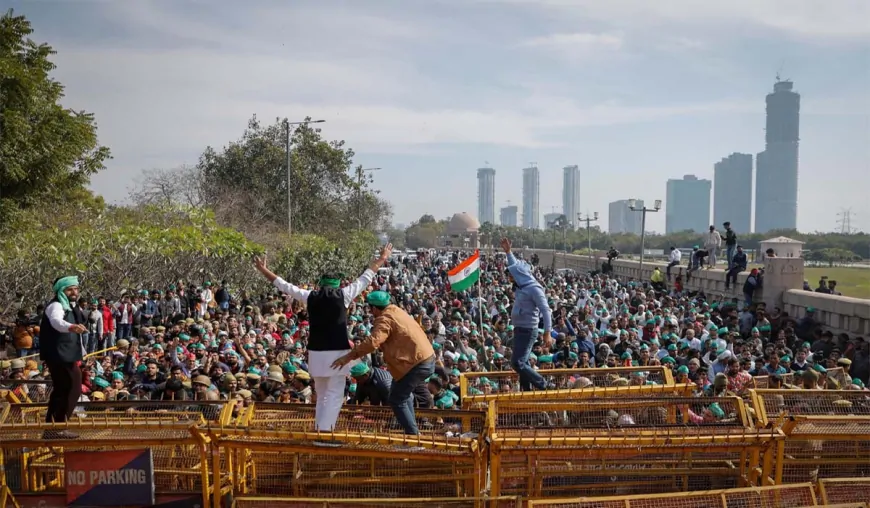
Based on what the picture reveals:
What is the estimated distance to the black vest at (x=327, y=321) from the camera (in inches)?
267

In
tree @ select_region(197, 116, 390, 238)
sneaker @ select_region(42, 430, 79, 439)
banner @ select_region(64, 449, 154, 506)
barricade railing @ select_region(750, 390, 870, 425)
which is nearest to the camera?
banner @ select_region(64, 449, 154, 506)

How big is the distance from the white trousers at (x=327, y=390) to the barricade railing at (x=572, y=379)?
2.09 m

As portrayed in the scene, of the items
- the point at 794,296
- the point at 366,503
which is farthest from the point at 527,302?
the point at 794,296

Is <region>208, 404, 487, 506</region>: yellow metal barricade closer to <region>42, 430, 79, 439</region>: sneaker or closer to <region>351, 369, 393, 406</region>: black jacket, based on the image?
<region>42, 430, 79, 439</region>: sneaker

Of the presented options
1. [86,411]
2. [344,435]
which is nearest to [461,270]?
[86,411]

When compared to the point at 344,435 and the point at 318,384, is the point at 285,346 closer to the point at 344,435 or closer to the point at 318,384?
the point at 318,384

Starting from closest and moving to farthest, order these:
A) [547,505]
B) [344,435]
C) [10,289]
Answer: [547,505] < [344,435] < [10,289]

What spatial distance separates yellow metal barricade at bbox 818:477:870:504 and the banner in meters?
4.43

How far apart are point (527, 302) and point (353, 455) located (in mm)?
3561

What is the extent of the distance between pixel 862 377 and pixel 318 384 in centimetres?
1151

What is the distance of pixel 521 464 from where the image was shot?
577cm

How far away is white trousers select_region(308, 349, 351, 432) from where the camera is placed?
259 inches

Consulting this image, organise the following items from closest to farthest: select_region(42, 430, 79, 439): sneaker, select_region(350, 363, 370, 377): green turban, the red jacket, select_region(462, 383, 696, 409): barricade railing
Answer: select_region(42, 430, 79, 439): sneaker → select_region(462, 383, 696, 409): barricade railing → select_region(350, 363, 370, 377): green turban → the red jacket

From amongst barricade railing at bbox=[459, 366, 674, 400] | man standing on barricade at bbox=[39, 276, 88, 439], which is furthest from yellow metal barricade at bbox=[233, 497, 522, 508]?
barricade railing at bbox=[459, 366, 674, 400]
